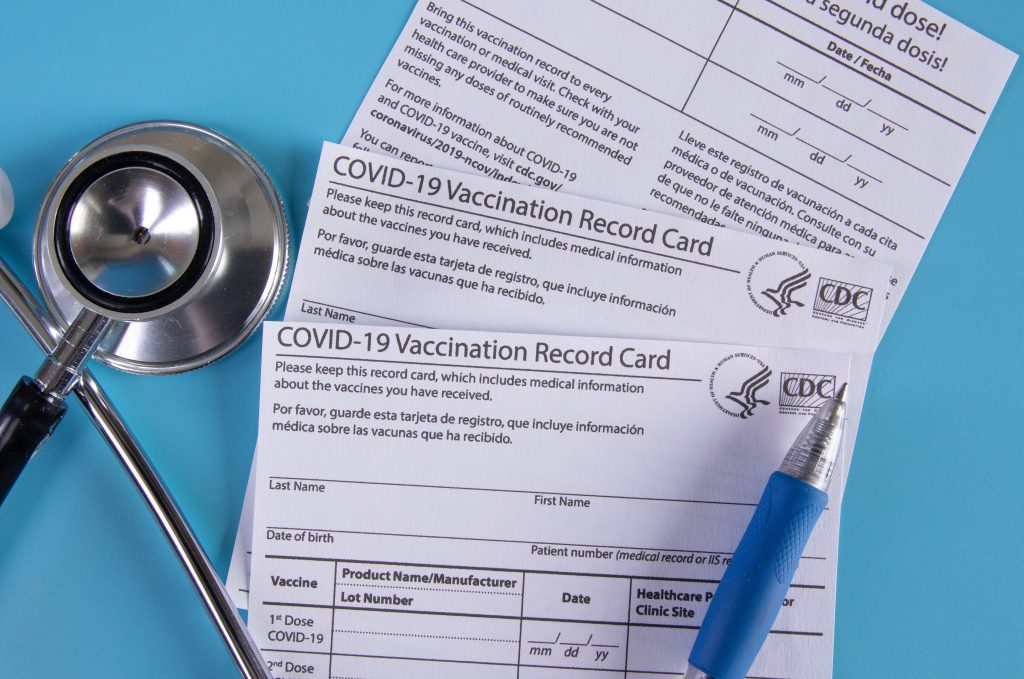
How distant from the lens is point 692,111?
0.47 m

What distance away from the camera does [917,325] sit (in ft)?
1.56

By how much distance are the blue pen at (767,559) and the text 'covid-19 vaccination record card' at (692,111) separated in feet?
0.37

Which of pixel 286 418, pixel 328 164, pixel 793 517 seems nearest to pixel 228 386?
pixel 286 418

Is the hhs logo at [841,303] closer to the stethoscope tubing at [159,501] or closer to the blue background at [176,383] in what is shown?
the blue background at [176,383]

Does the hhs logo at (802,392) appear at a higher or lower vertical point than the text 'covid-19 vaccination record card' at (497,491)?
higher

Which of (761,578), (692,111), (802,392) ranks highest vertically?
(692,111)

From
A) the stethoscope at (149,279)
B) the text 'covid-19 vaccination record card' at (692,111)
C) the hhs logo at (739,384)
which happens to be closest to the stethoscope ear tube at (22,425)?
the stethoscope at (149,279)

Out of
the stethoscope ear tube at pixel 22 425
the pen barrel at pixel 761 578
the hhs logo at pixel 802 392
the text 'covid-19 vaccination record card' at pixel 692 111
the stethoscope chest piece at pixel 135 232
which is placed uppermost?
the text 'covid-19 vaccination record card' at pixel 692 111

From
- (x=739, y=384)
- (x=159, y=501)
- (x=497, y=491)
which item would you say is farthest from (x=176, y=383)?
(x=739, y=384)

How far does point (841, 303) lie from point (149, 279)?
38 centimetres

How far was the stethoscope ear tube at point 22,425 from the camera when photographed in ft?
1.32

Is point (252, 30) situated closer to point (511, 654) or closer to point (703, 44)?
point (703, 44)

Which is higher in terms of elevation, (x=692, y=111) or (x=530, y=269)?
(x=692, y=111)

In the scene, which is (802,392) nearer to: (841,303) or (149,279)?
(841,303)
